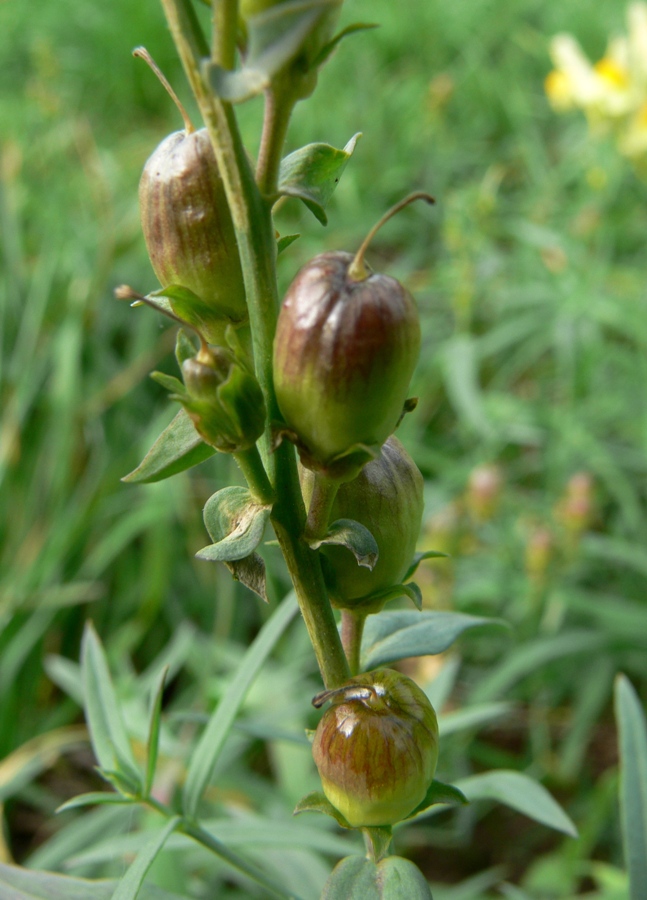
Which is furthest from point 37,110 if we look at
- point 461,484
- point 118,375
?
point 461,484

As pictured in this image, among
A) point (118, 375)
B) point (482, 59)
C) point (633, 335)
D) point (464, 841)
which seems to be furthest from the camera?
point (482, 59)

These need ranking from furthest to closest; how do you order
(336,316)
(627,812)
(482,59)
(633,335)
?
(482,59), (633,335), (627,812), (336,316)

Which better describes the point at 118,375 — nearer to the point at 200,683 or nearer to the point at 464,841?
the point at 200,683

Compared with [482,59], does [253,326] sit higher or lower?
higher

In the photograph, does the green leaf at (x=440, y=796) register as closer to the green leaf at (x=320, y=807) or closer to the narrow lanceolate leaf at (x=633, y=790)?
the green leaf at (x=320, y=807)

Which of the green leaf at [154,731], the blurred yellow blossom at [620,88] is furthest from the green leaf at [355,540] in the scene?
the blurred yellow blossom at [620,88]
